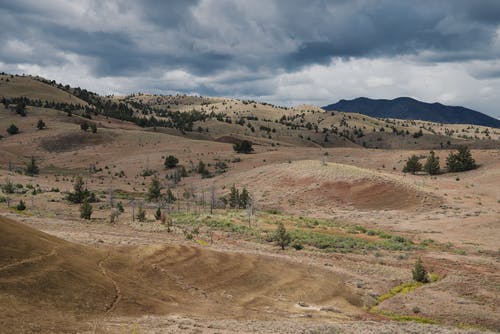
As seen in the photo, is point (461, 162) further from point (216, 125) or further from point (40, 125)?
point (40, 125)

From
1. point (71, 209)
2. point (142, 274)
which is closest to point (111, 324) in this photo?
point (142, 274)

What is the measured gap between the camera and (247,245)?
34.2m

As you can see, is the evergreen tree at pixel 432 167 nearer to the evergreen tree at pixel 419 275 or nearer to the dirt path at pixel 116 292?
the evergreen tree at pixel 419 275

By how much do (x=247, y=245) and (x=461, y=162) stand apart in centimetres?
5267

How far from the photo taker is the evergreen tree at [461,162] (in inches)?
2869

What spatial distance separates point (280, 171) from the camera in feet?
230

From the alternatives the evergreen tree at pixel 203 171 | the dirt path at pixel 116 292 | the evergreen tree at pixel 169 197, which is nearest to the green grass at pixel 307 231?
the evergreen tree at pixel 169 197

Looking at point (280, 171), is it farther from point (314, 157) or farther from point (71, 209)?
point (71, 209)

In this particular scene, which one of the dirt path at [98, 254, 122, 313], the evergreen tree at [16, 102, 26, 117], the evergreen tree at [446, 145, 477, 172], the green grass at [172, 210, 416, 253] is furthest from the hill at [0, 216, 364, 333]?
the evergreen tree at [16, 102, 26, 117]

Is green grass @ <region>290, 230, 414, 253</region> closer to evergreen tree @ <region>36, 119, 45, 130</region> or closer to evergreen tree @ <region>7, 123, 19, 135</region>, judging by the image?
evergreen tree @ <region>36, 119, 45, 130</region>

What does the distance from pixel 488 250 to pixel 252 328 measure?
27.3 m

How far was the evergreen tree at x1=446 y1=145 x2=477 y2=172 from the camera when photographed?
72875 millimetres

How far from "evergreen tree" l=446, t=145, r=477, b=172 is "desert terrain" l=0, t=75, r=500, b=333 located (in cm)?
164

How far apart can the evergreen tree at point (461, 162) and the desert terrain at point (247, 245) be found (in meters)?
1.64
